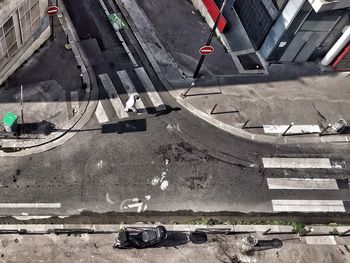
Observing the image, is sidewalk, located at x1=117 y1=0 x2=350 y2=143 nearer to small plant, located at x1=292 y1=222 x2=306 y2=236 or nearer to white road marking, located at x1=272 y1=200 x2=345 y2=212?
white road marking, located at x1=272 y1=200 x2=345 y2=212

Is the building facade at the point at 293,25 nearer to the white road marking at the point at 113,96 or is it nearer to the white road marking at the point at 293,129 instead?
the white road marking at the point at 293,129

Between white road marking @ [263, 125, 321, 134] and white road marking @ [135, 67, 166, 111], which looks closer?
white road marking @ [135, 67, 166, 111]

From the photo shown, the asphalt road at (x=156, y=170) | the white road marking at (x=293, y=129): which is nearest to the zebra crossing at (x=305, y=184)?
the asphalt road at (x=156, y=170)

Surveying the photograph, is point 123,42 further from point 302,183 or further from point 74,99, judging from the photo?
point 302,183

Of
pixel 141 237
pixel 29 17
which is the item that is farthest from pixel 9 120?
pixel 141 237

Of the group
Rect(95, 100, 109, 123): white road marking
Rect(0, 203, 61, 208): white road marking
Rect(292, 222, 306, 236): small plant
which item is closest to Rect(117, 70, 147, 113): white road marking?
Rect(95, 100, 109, 123): white road marking
